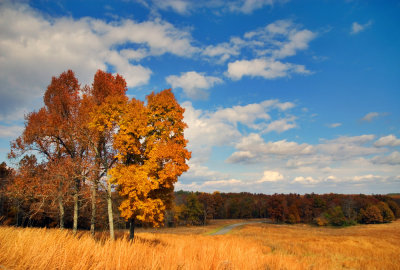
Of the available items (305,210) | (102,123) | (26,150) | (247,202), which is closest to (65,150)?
(26,150)

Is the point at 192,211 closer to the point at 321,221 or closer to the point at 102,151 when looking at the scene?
the point at 321,221

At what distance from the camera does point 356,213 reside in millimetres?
93438

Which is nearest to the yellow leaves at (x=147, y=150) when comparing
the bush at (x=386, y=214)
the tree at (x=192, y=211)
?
the tree at (x=192, y=211)

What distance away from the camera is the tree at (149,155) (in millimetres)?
15578

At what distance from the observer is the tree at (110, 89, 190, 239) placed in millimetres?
15578

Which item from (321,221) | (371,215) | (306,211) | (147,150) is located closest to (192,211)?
(321,221)

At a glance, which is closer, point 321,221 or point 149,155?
point 149,155

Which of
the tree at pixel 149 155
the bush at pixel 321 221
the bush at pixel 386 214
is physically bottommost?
the bush at pixel 321 221

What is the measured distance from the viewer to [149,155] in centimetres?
1620

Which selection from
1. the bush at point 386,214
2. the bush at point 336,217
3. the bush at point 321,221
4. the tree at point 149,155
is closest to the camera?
the tree at point 149,155

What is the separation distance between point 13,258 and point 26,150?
1801 centimetres

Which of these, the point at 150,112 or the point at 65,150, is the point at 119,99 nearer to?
the point at 150,112

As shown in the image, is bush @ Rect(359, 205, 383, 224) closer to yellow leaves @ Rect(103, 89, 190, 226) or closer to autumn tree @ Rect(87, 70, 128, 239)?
yellow leaves @ Rect(103, 89, 190, 226)

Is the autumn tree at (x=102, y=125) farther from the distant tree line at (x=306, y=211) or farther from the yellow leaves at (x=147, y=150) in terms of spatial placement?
the distant tree line at (x=306, y=211)
